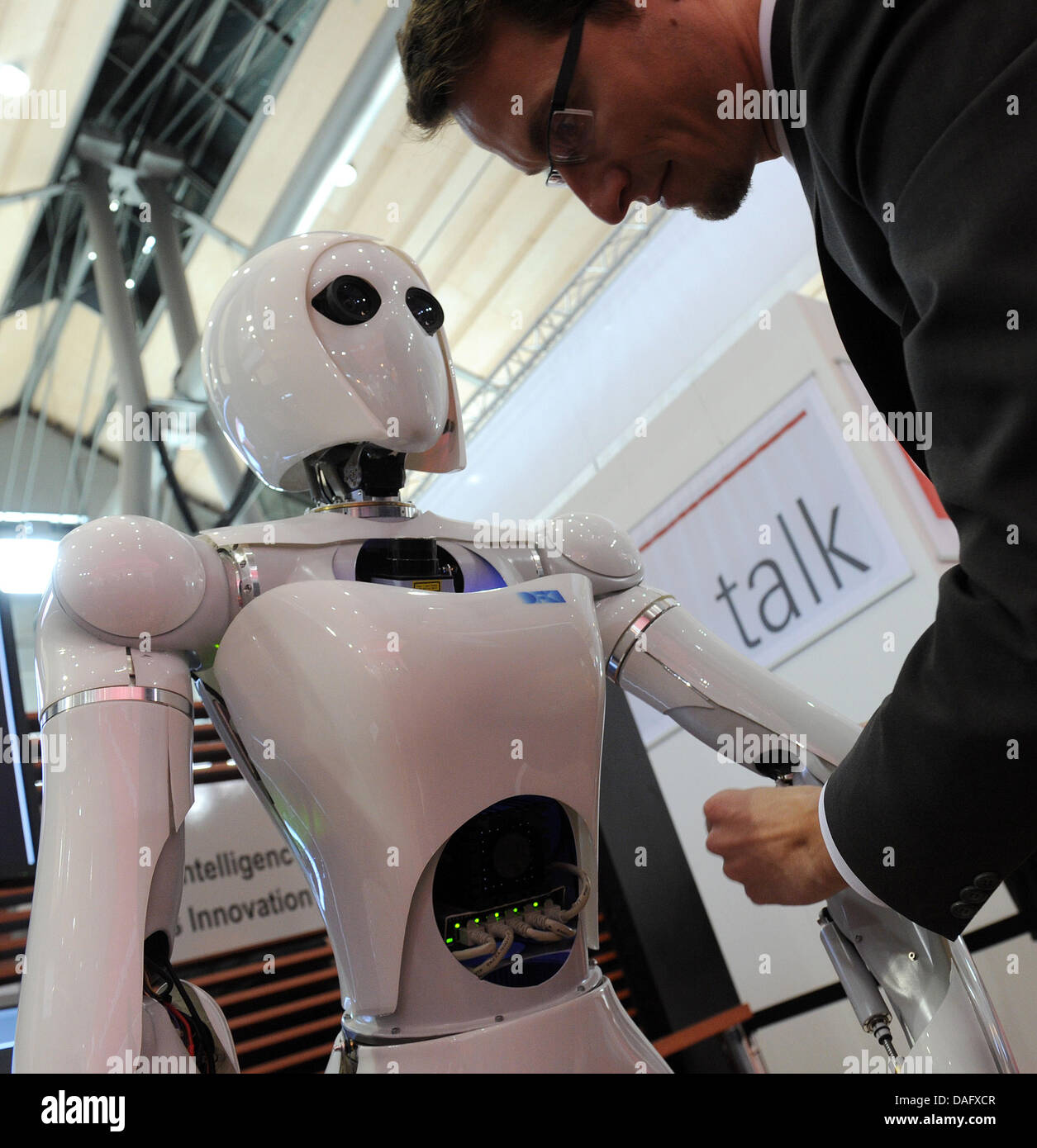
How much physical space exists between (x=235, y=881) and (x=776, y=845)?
126 cm

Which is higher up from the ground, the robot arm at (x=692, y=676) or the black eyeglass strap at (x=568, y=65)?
the black eyeglass strap at (x=568, y=65)

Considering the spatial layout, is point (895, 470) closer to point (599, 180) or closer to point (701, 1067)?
point (701, 1067)

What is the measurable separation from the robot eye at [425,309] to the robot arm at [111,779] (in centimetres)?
46

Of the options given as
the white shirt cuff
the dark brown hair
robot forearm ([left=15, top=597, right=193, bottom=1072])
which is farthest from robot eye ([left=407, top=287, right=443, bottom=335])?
the white shirt cuff

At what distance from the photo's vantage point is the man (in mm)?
618

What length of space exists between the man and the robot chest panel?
28 centimetres

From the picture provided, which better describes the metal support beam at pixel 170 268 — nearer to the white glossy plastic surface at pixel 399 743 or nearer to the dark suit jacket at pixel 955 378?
the white glossy plastic surface at pixel 399 743

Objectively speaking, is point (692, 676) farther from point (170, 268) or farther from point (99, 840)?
point (170, 268)

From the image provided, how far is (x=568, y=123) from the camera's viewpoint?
1039 millimetres

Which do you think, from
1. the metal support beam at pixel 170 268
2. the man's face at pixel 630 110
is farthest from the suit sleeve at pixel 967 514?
the metal support beam at pixel 170 268

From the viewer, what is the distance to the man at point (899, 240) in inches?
24.3

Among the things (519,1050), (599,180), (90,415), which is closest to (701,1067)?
(519,1050)

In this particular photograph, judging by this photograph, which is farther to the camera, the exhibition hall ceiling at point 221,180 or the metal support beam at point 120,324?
the metal support beam at point 120,324

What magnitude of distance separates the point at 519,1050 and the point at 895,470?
10.1 feet
